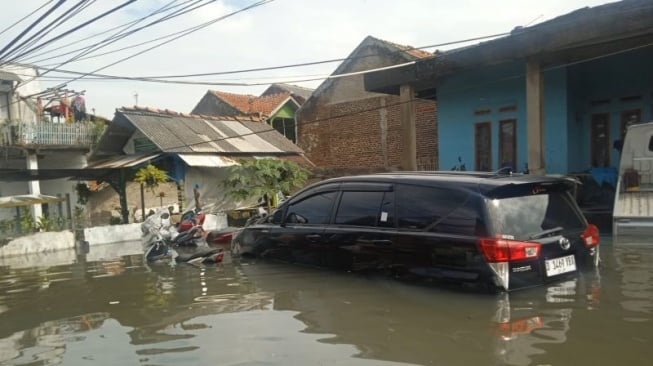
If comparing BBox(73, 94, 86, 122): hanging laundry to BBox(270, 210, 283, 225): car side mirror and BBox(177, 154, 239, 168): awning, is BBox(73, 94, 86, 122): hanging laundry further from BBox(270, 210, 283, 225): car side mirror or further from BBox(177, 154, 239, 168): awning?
BBox(270, 210, 283, 225): car side mirror

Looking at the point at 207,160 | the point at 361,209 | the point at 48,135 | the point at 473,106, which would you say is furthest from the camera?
the point at 48,135

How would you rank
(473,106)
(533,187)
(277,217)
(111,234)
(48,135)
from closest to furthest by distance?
(533,187) < (277,217) < (473,106) < (111,234) < (48,135)

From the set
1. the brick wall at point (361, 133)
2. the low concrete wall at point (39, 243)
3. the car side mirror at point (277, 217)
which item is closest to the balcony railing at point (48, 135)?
the low concrete wall at point (39, 243)

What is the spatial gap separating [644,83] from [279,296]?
1145 centimetres

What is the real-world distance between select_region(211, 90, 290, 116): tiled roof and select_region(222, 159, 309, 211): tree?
1101 centimetres

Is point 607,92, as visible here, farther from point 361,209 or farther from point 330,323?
point 330,323

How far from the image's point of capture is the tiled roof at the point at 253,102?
1186 inches

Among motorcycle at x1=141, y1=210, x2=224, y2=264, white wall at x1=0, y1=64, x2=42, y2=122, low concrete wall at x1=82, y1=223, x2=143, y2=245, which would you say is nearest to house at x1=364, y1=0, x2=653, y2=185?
motorcycle at x1=141, y1=210, x2=224, y2=264

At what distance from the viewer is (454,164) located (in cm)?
1496

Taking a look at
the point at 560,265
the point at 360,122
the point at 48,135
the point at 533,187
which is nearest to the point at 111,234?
the point at 48,135

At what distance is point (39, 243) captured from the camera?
13.3 metres

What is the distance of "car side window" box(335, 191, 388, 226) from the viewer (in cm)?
542

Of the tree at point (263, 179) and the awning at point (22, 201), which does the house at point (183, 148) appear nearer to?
the tree at point (263, 179)

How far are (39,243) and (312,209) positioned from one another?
10294 mm
